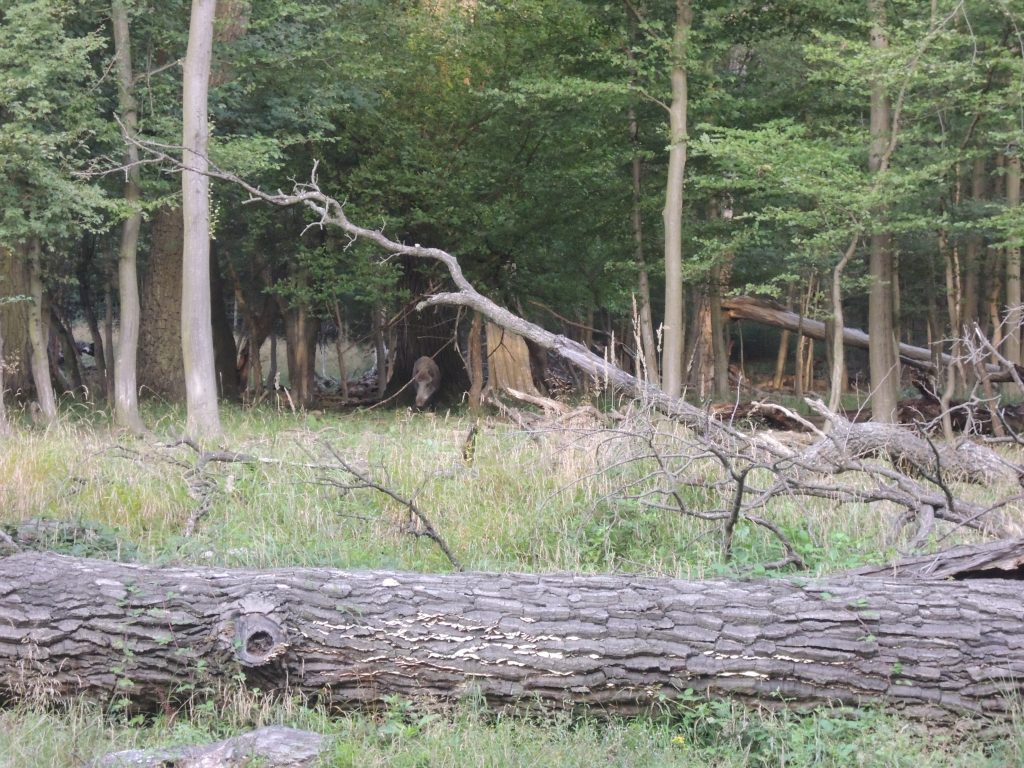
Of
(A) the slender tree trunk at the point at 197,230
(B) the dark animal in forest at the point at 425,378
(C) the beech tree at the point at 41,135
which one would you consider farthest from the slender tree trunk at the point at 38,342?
(B) the dark animal in forest at the point at 425,378

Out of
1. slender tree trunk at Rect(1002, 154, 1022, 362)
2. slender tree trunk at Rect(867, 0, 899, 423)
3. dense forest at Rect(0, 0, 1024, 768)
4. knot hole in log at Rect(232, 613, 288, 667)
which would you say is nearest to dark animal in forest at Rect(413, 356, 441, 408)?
dense forest at Rect(0, 0, 1024, 768)

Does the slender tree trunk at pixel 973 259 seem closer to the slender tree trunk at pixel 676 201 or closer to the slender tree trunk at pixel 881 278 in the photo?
the slender tree trunk at pixel 881 278

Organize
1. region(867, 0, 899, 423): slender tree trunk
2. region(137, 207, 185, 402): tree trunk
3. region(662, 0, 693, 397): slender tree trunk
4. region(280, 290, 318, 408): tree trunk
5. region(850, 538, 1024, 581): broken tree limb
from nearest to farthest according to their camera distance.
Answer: region(850, 538, 1024, 581): broken tree limb < region(867, 0, 899, 423): slender tree trunk < region(662, 0, 693, 397): slender tree trunk < region(137, 207, 185, 402): tree trunk < region(280, 290, 318, 408): tree trunk

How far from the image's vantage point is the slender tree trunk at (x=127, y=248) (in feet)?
50.5

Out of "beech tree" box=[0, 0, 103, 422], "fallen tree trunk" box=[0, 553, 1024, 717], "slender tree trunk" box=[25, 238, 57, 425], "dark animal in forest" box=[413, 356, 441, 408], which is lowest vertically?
"dark animal in forest" box=[413, 356, 441, 408]

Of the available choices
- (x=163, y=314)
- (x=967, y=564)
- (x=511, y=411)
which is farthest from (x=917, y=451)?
(x=163, y=314)

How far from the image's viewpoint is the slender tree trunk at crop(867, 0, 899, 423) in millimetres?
14891

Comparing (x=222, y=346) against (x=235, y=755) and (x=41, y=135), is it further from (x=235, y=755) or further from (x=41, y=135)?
(x=235, y=755)

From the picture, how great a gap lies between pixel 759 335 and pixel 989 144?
2156 cm

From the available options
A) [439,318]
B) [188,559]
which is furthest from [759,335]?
[188,559]

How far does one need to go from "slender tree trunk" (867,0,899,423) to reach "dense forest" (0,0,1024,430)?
0.05 meters

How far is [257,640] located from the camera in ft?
17.5

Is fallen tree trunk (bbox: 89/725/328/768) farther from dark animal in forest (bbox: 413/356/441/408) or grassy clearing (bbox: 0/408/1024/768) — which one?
dark animal in forest (bbox: 413/356/441/408)

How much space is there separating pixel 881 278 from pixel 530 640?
12.2m
